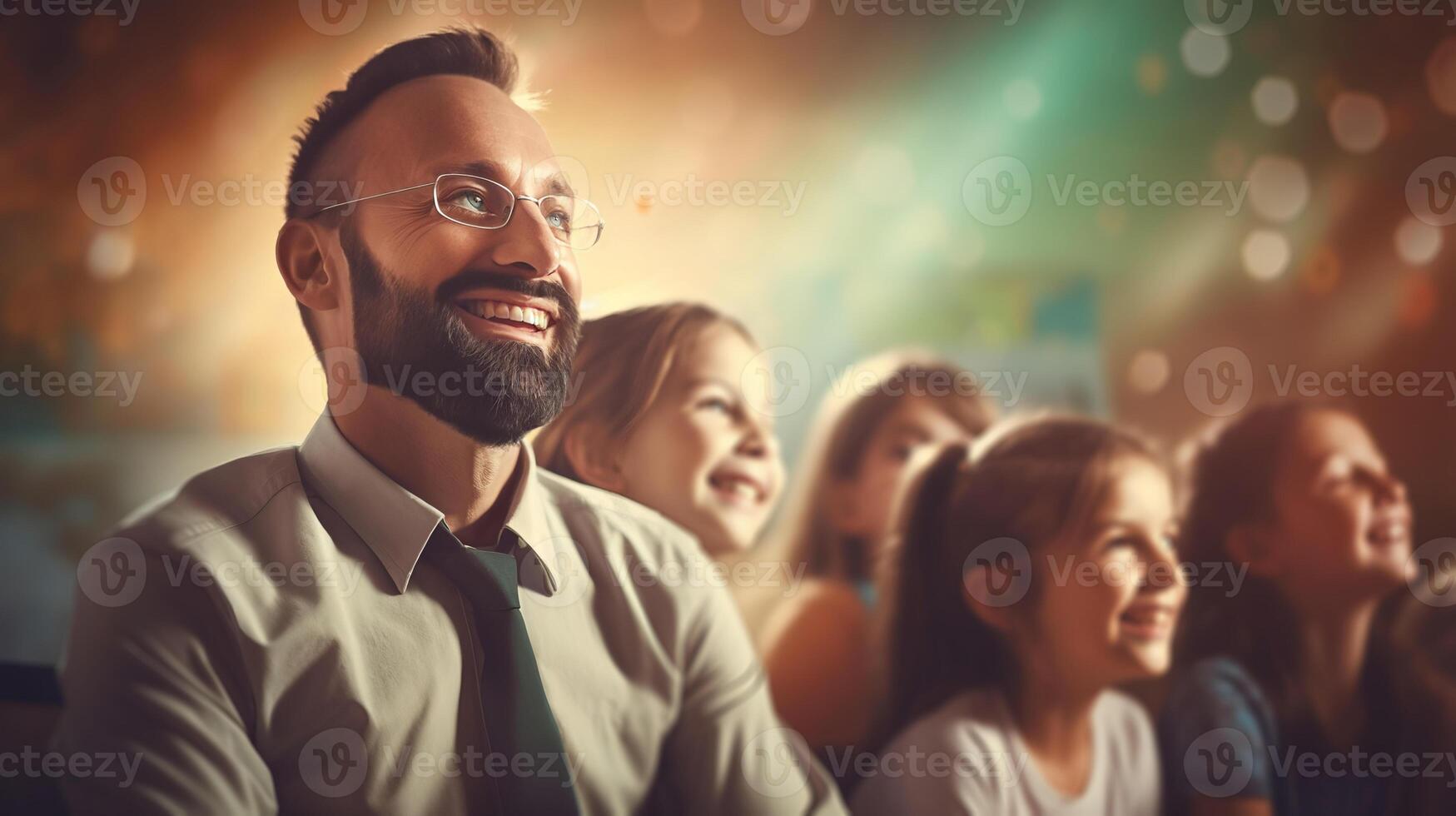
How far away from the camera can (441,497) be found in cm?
139

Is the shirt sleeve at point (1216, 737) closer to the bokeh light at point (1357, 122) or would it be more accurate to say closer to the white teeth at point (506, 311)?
the bokeh light at point (1357, 122)

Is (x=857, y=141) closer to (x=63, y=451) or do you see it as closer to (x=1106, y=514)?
(x=1106, y=514)

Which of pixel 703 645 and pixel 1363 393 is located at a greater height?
pixel 1363 393

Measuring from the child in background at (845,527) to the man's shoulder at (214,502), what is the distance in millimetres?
732

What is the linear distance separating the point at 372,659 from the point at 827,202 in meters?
1.02

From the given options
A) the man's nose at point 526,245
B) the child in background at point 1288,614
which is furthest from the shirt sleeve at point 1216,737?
the man's nose at point 526,245

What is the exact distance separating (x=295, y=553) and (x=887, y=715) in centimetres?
96

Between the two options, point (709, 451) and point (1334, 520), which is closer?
point (709, 451)

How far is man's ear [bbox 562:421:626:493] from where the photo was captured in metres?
1.56

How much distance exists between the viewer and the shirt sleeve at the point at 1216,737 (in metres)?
1.67

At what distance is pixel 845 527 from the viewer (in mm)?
1623

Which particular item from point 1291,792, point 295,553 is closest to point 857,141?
point 295,553

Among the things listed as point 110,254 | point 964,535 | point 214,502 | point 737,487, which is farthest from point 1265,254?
point 110,254

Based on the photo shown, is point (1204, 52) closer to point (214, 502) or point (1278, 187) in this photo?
point (1278, 187)
